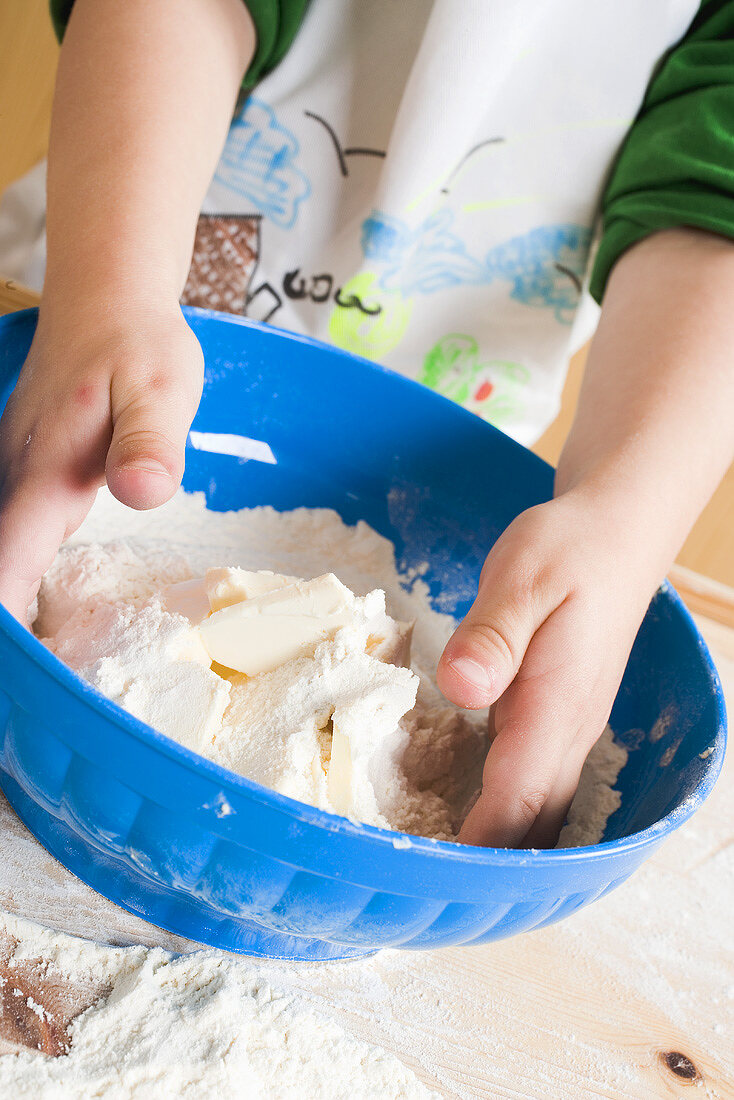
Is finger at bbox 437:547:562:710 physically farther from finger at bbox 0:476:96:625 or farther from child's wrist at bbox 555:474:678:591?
finger at bbox 0:476:96:625

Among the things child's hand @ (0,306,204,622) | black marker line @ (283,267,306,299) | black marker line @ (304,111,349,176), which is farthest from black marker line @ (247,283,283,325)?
child's hand @ (0,306,204,622)

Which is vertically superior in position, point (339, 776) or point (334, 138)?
point (334, 138)

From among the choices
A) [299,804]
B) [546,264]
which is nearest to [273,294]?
[546,264]

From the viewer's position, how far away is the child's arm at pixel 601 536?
16.0 inches

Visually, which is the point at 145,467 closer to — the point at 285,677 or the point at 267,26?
the point at 285,677

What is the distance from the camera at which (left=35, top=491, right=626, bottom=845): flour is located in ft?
1.20

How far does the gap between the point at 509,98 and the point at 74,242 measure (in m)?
0.40

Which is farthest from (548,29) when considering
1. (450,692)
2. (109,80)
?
(450,692)

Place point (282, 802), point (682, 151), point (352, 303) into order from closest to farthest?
1. point (282, 802)
2. point (682, 151)
3. point (352, 303)

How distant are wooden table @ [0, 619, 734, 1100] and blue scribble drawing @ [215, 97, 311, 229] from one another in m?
0.53

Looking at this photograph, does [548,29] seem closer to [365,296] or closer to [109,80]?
[365,296]

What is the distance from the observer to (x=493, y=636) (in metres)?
0.38

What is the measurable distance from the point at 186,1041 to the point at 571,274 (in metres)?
0.65

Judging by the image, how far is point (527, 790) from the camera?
41 cm
